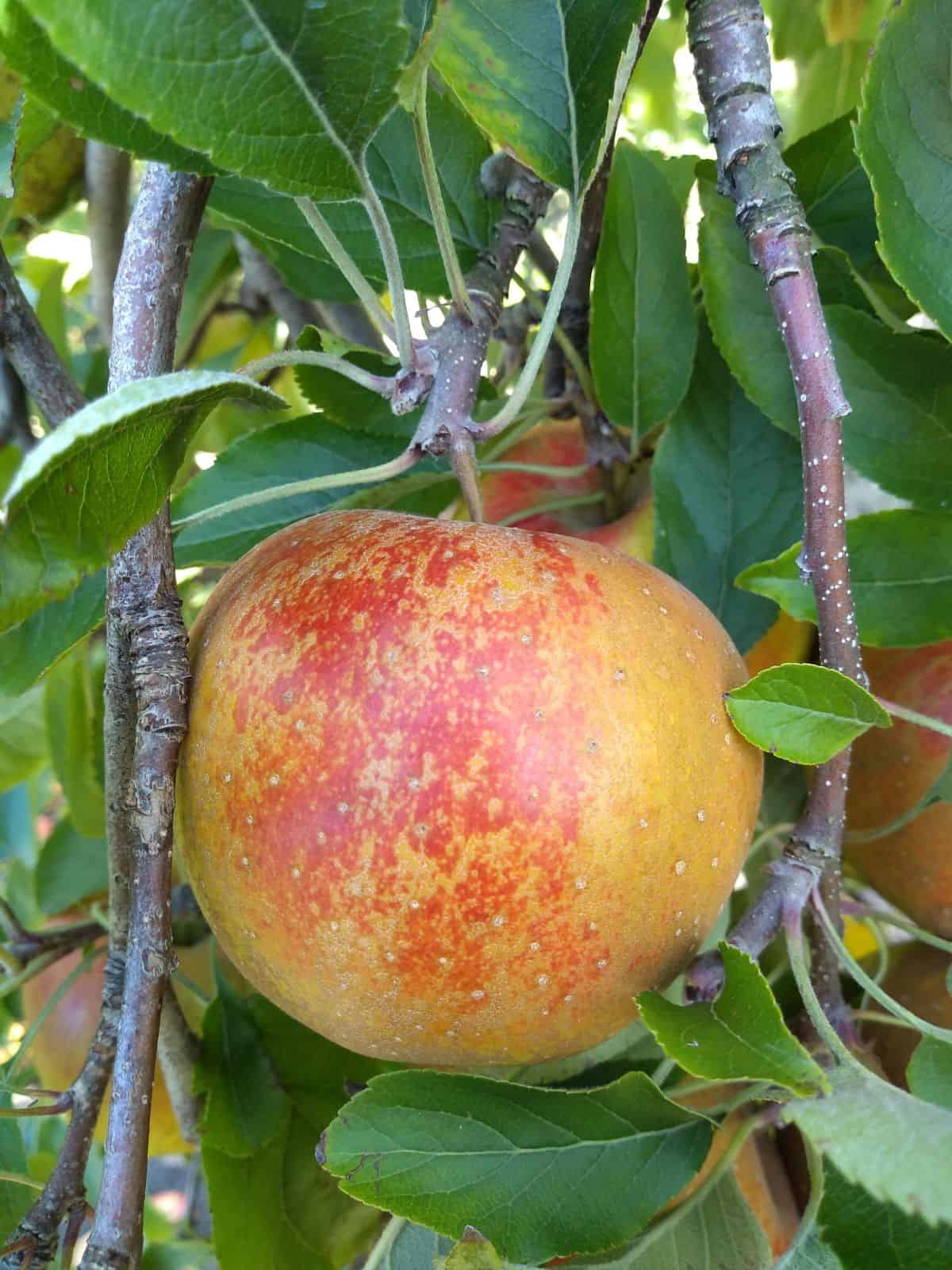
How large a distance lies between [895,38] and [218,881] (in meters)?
0.50

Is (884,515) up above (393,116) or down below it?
below

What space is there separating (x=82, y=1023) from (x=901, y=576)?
31.2 inches

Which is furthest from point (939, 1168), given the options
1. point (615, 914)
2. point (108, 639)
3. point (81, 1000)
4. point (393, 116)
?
point (81, 1000)

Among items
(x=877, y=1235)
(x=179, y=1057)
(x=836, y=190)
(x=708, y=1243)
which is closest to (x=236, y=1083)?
(x=179, y=1057)

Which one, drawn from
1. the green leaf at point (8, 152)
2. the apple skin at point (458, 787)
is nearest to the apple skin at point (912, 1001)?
the apple skin at point (458, 787)

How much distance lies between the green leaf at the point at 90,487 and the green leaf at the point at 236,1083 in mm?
404

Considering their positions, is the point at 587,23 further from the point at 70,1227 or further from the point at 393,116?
the point at 70,1227

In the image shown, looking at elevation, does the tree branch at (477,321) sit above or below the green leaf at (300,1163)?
above

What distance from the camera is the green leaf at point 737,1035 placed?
1.39ft

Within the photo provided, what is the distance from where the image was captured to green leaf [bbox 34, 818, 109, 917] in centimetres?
99

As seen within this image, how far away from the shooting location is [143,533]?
51 cm

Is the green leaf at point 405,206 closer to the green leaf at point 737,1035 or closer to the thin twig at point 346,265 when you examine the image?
the thin twig at point 346,265

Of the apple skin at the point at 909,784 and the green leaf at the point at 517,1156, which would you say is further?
the apple skin at the point at 909,784

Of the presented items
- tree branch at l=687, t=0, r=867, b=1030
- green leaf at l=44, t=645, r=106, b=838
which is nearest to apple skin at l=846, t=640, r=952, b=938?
tree branch at l=687, t=0, r=867, b=1030
